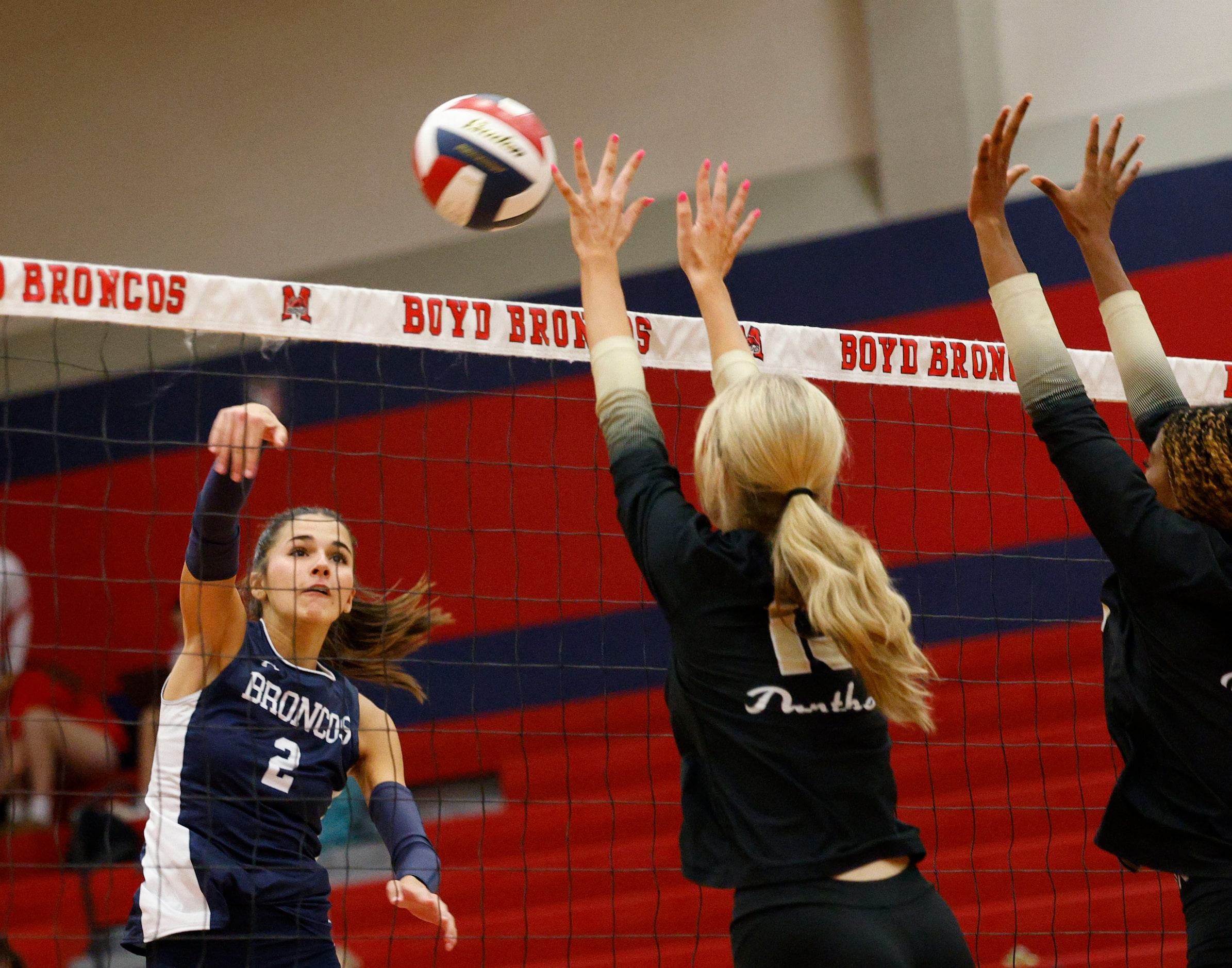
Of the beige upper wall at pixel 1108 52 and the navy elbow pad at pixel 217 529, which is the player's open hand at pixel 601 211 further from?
the beige upper wall at pixel 1108 52

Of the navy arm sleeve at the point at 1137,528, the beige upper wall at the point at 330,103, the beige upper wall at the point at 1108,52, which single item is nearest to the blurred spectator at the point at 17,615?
the beige upper wall at the point at 330,103

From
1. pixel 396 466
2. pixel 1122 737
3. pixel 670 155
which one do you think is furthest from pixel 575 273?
pixel 1122 737

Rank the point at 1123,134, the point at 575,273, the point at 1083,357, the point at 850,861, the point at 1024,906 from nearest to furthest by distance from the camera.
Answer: the point at 850,861, the point at 1083,357, the point at 1024,906, the point at 1123,134, the point at 575,273

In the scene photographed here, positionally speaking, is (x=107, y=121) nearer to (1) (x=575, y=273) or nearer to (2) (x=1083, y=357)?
(1) (x=575, y=273)

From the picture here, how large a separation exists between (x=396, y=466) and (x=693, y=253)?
635 centimetres

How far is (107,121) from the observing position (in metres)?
9.54

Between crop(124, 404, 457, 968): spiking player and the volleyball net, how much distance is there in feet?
7.05

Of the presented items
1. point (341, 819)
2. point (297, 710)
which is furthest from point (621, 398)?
point (341, 819)

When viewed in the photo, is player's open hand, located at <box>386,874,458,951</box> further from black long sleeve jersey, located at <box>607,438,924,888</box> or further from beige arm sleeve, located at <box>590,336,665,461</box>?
beige arm sleeve, located at <box>590,336,665,461</box>

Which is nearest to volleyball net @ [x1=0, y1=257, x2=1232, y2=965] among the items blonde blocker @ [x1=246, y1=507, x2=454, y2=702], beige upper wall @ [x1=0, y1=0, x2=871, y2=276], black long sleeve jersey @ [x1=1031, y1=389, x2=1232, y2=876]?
beige upper wall @ [x1=0, y1=0, x2=871, y2=276]

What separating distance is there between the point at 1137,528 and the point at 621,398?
3.09ft

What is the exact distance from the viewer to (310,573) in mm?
3783

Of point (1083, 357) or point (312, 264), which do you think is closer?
point (1083, 357)

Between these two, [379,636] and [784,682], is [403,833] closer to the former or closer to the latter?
[379,636]
